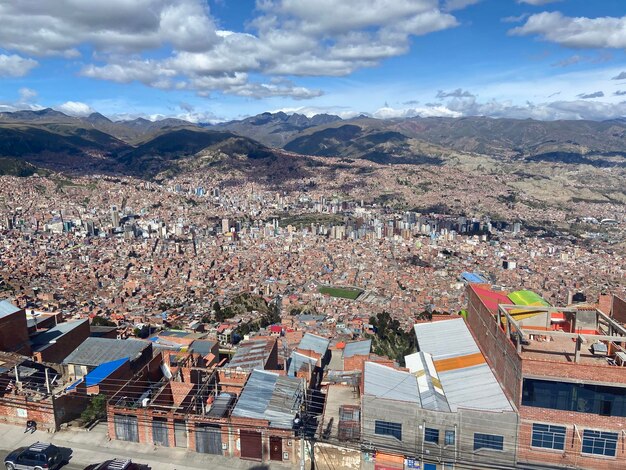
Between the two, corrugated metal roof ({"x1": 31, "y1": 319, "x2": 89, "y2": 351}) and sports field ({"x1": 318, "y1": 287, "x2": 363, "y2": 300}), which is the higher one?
corrugated metal roof ({"x1": 31, "y1": 319, "x2": 89, "y2": 351})

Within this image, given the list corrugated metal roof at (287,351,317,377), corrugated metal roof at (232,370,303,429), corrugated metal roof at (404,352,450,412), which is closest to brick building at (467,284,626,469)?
corrugated metal roof at (404,352,450,412)

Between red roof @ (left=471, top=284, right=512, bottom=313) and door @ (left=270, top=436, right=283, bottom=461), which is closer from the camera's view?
door @ (left=270, top=436, right=283, bottom=461)

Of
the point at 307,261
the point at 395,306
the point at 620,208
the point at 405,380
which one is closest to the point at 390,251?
the point at 307,261

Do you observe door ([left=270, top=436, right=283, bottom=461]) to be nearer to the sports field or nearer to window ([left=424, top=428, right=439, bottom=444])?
window ([left=424, top=428, right=439, bottom=444])

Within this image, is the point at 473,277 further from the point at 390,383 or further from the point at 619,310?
the point at 390,383

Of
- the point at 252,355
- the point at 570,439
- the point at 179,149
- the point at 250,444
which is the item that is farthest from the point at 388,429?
the point at 179,149

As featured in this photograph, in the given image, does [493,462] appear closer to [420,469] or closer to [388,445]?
[420,469]
